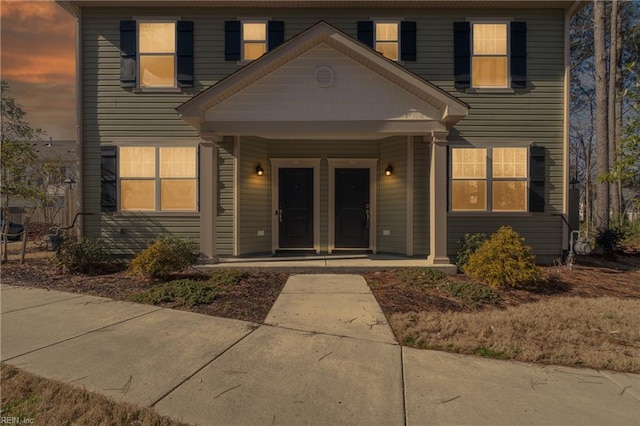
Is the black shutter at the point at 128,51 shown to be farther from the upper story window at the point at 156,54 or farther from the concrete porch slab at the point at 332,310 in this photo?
the concrete porch slab at the point at 332,310

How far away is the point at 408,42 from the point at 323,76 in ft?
9.52

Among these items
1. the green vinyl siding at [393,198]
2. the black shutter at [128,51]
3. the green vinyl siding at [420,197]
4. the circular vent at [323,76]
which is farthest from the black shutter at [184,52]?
the green vinyl siding at [420,197]

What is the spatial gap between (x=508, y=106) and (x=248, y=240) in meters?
7.35

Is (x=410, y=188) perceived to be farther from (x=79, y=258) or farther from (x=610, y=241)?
(x=79, y=258)

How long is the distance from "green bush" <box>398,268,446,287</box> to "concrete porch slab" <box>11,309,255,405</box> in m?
3.17

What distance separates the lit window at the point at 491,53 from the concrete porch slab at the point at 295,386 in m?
7.61

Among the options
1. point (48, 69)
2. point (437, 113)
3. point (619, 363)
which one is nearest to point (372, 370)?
point (619, 363)

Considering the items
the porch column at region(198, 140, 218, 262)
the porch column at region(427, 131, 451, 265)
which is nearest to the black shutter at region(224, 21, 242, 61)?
the porch column at region(198, 140, 218, 262)

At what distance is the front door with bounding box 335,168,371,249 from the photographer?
9016 millimetres

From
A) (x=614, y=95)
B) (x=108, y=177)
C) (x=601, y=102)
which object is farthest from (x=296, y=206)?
(x=614, y=95)

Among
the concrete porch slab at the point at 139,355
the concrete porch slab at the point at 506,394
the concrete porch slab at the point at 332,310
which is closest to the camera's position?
the concrete porch slab at the point at 506,394

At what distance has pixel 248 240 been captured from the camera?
859 cm

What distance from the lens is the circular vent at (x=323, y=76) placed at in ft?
22.7

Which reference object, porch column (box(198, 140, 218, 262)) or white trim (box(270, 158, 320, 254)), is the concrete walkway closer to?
porch column (box(198, 140, 218, 262))
